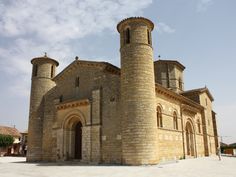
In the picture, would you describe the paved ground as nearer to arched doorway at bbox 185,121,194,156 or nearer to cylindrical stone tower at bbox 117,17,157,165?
cylindrical stone tower at bbox 117,17,157,165

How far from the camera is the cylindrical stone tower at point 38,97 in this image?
72.7 ft

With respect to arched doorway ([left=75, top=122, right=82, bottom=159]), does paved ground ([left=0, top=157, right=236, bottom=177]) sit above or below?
below

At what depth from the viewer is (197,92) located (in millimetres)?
28312

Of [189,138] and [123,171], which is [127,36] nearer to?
[123,171]

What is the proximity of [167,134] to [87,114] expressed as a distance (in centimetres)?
672

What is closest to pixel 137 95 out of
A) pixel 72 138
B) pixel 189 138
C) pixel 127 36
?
pixel 127 36

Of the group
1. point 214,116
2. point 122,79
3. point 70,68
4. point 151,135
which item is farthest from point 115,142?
point 214,116

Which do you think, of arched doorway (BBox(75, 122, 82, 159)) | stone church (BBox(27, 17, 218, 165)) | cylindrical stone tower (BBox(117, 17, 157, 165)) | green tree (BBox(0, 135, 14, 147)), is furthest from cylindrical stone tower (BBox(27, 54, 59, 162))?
green tree (BBox(0, 135, 14, 147))

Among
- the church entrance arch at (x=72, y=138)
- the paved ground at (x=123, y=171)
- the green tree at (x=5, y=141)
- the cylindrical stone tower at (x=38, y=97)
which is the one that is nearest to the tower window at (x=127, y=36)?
the church entrance arch at (x=72, y=138)

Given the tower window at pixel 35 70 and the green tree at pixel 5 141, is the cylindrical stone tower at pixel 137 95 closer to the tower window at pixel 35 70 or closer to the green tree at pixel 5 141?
the tower window at pixel 35 70

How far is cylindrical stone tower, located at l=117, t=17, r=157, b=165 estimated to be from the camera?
15.6m

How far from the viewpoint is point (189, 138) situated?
24.4m

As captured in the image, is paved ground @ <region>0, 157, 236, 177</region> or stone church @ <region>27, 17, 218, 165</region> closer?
paved ground @ <region>0, 157, 236, 177</region>

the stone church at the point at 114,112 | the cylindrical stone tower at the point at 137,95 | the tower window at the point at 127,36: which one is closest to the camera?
the cylindrical stone tower at the point at 137,95
